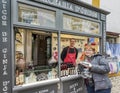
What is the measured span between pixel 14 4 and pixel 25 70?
1.13m

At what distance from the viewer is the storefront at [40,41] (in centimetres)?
480

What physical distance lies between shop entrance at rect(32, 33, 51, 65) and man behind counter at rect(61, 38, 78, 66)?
0.55 metres

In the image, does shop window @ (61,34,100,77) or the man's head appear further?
the man's head

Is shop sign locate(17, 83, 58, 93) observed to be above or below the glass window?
below

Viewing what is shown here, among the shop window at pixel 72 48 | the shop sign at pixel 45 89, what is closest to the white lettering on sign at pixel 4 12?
the shop sign at pixel 45 89

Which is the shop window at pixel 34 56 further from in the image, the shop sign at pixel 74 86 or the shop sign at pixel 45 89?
the shop sign at pixel 74 86

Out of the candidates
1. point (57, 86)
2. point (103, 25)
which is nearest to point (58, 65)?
point (57, 86)

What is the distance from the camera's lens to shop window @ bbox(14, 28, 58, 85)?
518 cm

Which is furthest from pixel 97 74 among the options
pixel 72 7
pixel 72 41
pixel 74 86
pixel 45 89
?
pixel 72 7

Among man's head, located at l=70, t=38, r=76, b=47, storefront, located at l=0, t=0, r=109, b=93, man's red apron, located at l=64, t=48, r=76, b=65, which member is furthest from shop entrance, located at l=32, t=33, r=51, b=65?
man's head, located at l=70, t=38, r=76, b=47

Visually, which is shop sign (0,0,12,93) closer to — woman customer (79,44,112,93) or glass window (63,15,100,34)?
glass window (63,15,100,34)

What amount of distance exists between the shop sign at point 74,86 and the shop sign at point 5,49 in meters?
1.78

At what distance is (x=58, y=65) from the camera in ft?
20.1

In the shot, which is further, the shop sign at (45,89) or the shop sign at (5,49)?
the shop sign at (45,89)
